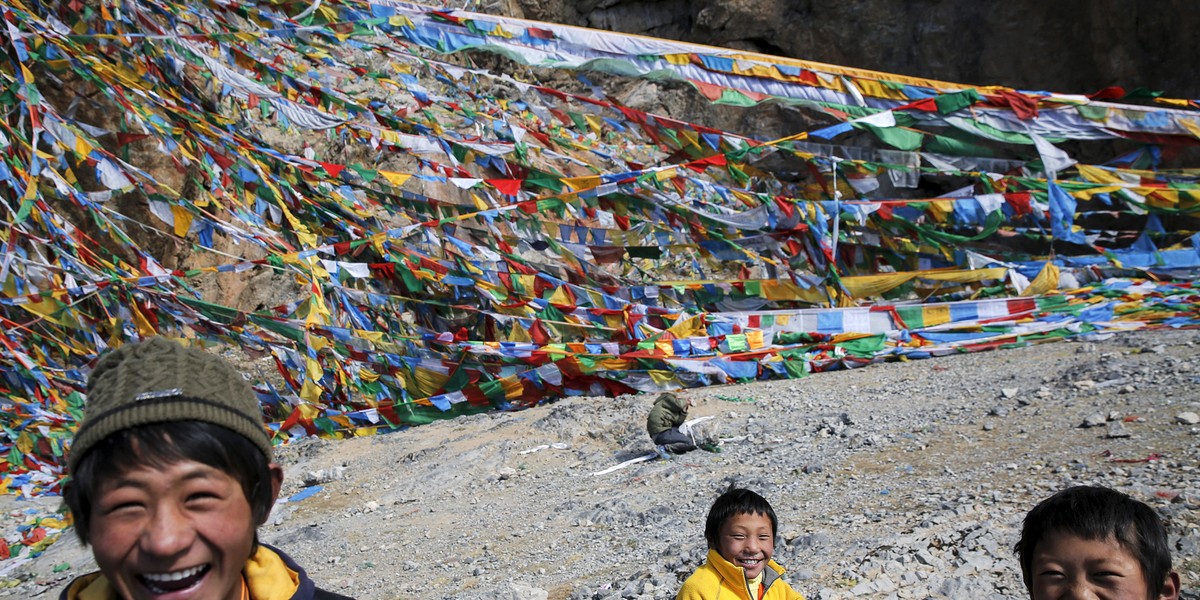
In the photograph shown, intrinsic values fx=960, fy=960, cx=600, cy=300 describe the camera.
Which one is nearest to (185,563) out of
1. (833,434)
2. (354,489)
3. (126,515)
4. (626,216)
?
(126,515)

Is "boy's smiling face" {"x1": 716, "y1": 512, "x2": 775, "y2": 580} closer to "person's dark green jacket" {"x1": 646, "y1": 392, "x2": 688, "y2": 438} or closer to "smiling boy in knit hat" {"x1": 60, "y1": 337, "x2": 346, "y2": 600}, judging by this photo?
"smiling boy in knit hat" {"x1": 60, "y1": 337, "x2": 346, "y2": 600}

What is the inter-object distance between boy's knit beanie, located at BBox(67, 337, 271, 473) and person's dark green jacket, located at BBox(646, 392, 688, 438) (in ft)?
16.6

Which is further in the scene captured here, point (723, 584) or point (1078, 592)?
point (723, 584)

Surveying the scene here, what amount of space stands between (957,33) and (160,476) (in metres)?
18.1

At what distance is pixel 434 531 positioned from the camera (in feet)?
18.7

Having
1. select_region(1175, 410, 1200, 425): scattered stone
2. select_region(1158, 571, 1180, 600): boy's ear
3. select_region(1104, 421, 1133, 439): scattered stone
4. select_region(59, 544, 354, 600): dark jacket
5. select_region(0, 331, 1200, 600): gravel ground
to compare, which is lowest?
select_region(0, 331, 1200, 600): gravel ground

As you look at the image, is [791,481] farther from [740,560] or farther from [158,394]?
[158,394]

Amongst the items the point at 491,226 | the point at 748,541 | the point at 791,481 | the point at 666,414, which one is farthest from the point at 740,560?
the point at 491,226

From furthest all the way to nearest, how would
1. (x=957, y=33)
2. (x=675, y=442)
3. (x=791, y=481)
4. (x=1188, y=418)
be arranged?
(x=957, y=33)
(x=675, y=442)
(x=791, y=481)
(x=1188, y=418)

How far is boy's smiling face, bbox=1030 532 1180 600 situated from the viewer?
1678mm

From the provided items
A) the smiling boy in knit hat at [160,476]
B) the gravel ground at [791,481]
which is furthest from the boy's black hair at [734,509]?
the smiling boy in knit hat at [160,476]

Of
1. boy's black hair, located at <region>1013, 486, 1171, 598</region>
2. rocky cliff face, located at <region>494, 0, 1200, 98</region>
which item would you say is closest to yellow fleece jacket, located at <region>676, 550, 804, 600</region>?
boy's black hair, located at <region>1013, 486, 1171, 598</region>

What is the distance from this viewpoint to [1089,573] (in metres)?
1.70

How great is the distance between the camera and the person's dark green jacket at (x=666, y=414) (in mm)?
6332
